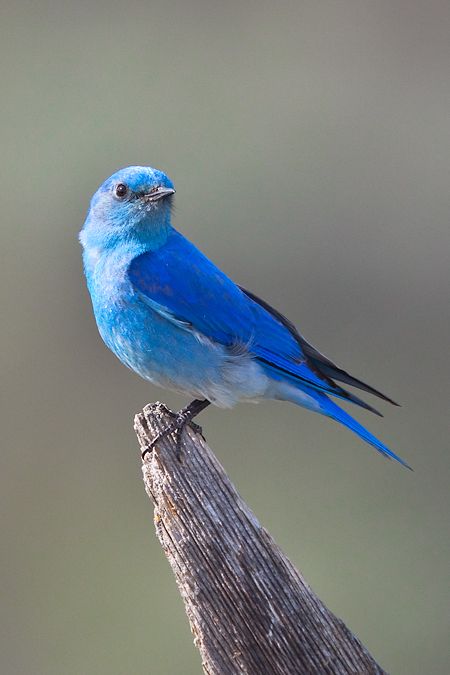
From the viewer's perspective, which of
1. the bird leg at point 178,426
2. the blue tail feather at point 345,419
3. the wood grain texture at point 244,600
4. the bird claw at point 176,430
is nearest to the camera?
the wood grain texture at point 244,600

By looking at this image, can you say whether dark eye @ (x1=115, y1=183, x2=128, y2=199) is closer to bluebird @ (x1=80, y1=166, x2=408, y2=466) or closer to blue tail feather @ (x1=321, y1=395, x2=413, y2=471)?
bluebird @ (x1=80, y1=166, x2=408, y2=466)

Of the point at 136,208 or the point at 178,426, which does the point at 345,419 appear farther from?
the point at 178,426

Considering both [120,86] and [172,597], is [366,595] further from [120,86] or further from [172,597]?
[120,86]

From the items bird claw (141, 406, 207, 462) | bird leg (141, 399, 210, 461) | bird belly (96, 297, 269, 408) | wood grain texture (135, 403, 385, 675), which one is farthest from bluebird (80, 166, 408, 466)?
wood grain texture (135, 403, 385, 675)

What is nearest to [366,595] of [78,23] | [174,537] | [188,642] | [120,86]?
[188,642]

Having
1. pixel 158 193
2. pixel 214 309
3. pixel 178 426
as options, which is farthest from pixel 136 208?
pixel 178 426

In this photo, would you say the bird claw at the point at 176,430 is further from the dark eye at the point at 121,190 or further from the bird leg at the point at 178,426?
the dark eye at the point at 121,190

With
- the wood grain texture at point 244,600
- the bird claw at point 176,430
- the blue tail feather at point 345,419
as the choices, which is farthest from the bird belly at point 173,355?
the wood grain texture at point 244,600

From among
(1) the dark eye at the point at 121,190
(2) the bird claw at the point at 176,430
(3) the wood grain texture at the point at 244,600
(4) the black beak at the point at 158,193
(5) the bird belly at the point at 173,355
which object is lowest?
(3) the wood grain texture at the point at 244,600
